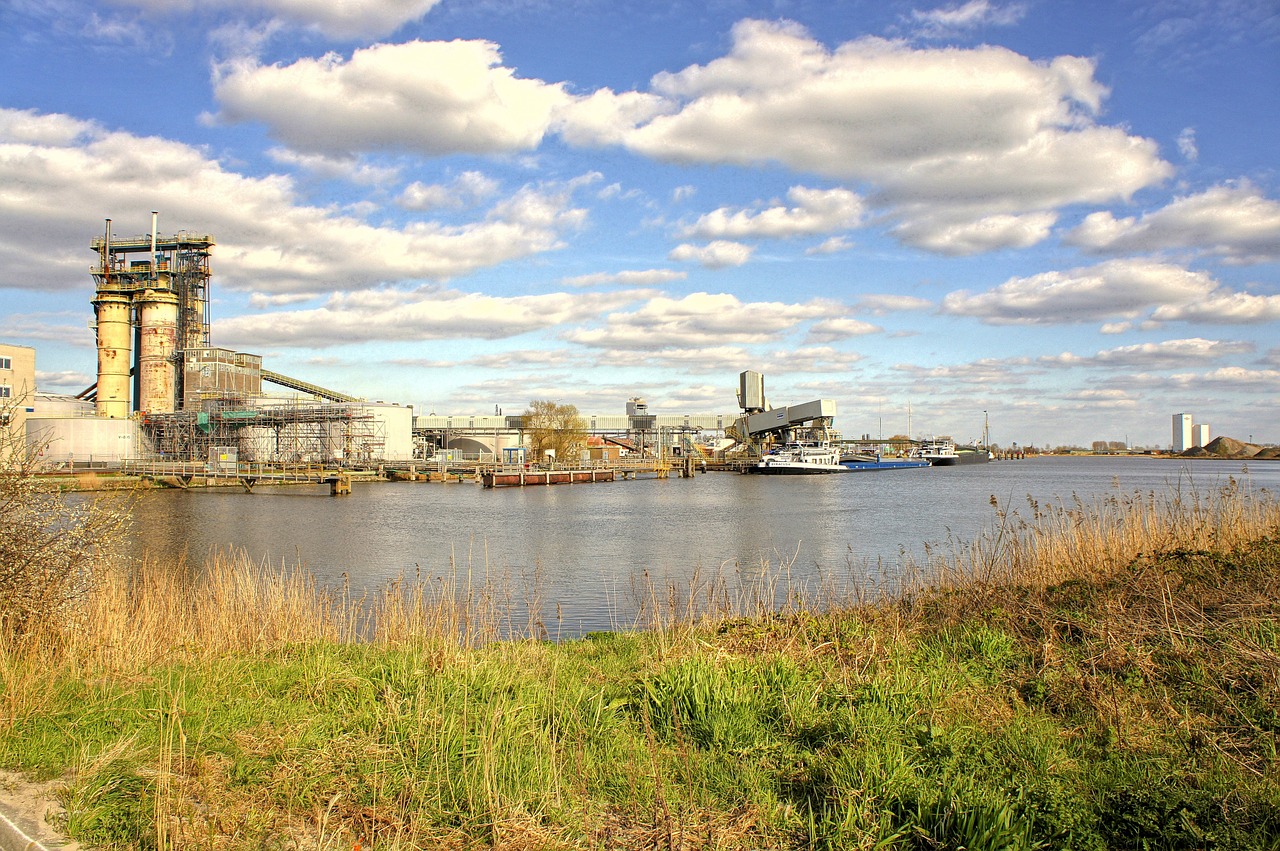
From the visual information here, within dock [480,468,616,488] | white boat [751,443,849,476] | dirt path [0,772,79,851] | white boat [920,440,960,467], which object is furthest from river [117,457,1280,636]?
white boat [920,440,960,467]

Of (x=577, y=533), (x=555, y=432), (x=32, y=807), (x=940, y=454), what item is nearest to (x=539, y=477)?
(x=555, y=432)

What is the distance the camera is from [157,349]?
2702 inches

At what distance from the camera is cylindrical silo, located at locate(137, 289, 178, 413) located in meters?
68.3

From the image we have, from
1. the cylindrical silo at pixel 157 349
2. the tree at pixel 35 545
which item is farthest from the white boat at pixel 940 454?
the tree at pixel 35 545

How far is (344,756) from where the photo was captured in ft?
15.9

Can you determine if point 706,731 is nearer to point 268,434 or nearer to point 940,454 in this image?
point 268,434

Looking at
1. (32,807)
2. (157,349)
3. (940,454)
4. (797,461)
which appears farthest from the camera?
(940,454)

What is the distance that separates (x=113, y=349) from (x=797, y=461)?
64.1m

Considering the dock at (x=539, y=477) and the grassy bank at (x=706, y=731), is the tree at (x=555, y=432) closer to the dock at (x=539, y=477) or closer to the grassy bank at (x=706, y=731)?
the dock at (x=539, y=477)

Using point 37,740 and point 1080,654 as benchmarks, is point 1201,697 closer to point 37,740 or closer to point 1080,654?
point 1080,654

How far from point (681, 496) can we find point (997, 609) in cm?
4902

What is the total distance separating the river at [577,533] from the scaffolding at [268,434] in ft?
34.6

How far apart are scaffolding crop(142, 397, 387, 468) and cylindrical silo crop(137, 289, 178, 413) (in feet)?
6.70

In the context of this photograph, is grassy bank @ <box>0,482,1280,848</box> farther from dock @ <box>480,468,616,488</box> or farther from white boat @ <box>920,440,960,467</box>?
white boat @ <box>920,440,960,467</box>
